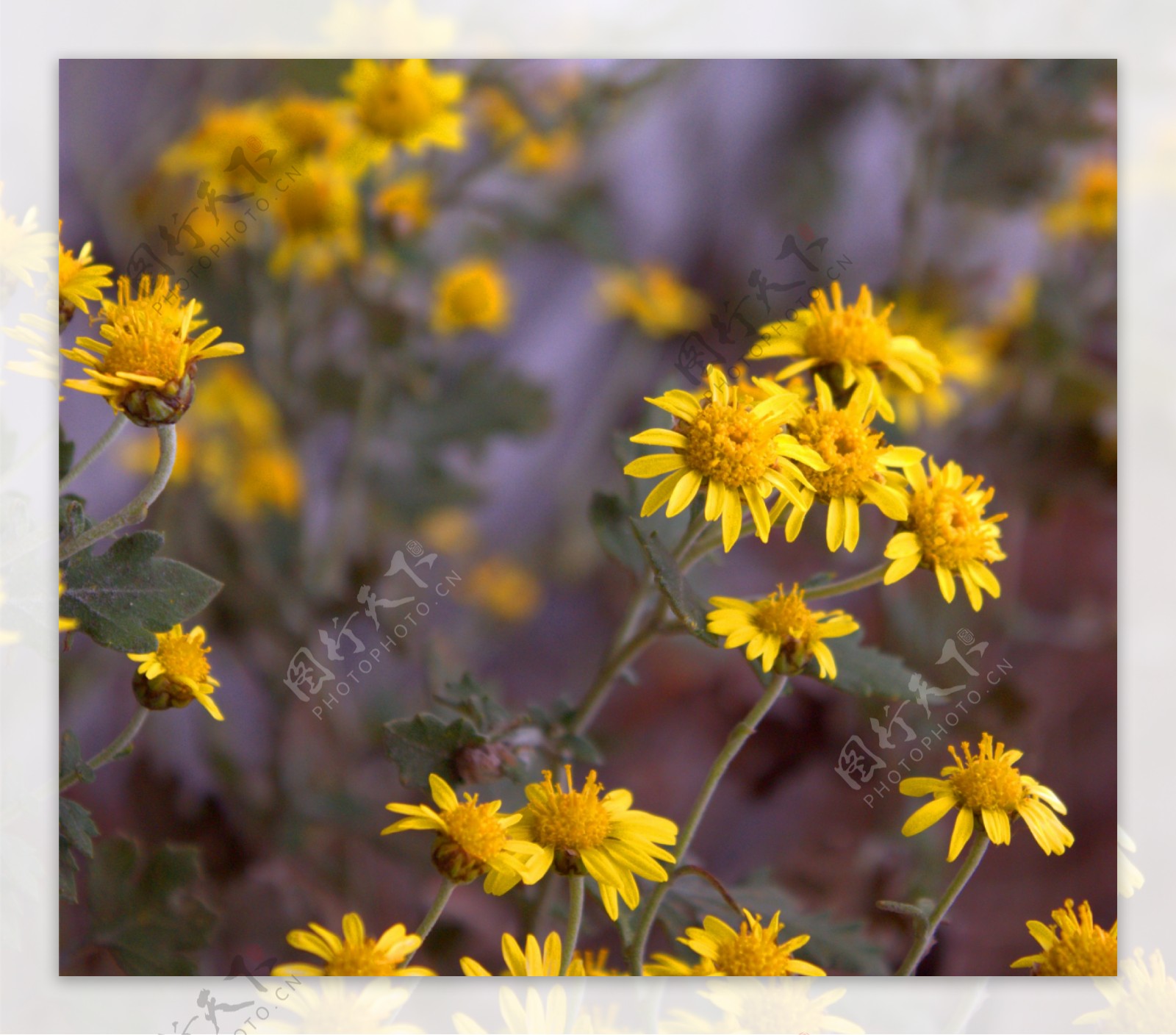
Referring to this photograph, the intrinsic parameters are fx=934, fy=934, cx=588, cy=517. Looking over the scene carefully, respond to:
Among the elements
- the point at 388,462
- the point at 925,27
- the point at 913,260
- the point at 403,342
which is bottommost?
the point at 388,462

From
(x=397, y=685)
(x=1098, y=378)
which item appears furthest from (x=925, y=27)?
(x=397, y=685)

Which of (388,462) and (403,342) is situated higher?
(403,342)

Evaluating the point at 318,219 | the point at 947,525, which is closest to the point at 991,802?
the point at 947,525

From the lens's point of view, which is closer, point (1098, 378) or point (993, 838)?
point (993, 838)

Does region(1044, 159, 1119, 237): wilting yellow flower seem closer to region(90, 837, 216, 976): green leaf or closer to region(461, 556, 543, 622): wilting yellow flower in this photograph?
region(461, 556, 543, 622): wilting yellow flower

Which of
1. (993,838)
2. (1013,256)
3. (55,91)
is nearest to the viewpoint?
(993,838)

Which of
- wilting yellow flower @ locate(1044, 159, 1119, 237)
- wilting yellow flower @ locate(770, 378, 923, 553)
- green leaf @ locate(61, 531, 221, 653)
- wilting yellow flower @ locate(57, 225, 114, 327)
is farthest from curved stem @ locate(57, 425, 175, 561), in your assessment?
wilting yellow flower @ locate(1044, 159, 1119, 237)

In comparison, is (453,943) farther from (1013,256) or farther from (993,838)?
(1013,256)
